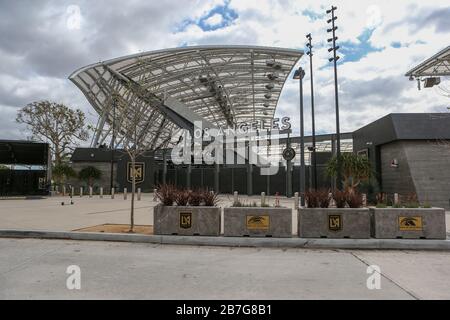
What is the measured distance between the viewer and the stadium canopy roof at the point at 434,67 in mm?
29547

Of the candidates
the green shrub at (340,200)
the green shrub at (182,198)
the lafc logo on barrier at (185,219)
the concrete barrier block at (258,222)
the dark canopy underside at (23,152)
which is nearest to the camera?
the concrete barrier block at (258,222)

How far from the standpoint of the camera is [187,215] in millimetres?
9359

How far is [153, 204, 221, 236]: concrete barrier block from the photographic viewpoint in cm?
929

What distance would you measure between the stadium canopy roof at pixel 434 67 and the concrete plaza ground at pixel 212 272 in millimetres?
27384

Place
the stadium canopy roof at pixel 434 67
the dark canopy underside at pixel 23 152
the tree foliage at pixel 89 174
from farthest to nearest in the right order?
the tree foliage at pixel 89 174, the stadium canopy roof at pixel 434 67, the dark canopy underside at pixel 23 152

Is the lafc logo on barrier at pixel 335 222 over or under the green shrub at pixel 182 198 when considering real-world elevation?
under

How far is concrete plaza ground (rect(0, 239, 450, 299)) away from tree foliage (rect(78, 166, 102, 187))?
3025cm

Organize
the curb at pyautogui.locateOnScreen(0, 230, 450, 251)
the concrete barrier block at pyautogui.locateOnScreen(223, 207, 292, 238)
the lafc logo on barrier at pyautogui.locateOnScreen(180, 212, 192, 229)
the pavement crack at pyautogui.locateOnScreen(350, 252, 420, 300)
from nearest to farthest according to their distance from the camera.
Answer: the pavement crack at pyautogui.locateOnScreen(350, 252, 420, 300), the curb at pyautogui.locateOnScreen(0, 230, 450, 251), the concrete barrier block at pyautogui.locateOnScreen(223, 207, 292, 238), the lafc logo on barrier at pyautogui.locateOnScreen(180, 212, 192, 229)

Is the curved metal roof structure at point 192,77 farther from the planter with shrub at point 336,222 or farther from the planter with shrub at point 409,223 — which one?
the planter with shrub at point 409,223


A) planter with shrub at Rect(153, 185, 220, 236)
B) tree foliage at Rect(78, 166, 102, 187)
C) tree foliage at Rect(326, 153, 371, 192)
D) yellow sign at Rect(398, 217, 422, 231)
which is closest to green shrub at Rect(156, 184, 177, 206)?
planter with shrub at Rect(153, 185, 220, 236)

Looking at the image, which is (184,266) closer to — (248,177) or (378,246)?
(378,246)

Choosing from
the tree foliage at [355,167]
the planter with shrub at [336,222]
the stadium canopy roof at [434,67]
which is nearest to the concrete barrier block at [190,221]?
the planter with shrub at [336,222]

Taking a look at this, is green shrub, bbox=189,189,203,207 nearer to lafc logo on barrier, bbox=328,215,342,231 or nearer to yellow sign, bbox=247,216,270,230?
yellow sign, bbox=247,216,270,230
